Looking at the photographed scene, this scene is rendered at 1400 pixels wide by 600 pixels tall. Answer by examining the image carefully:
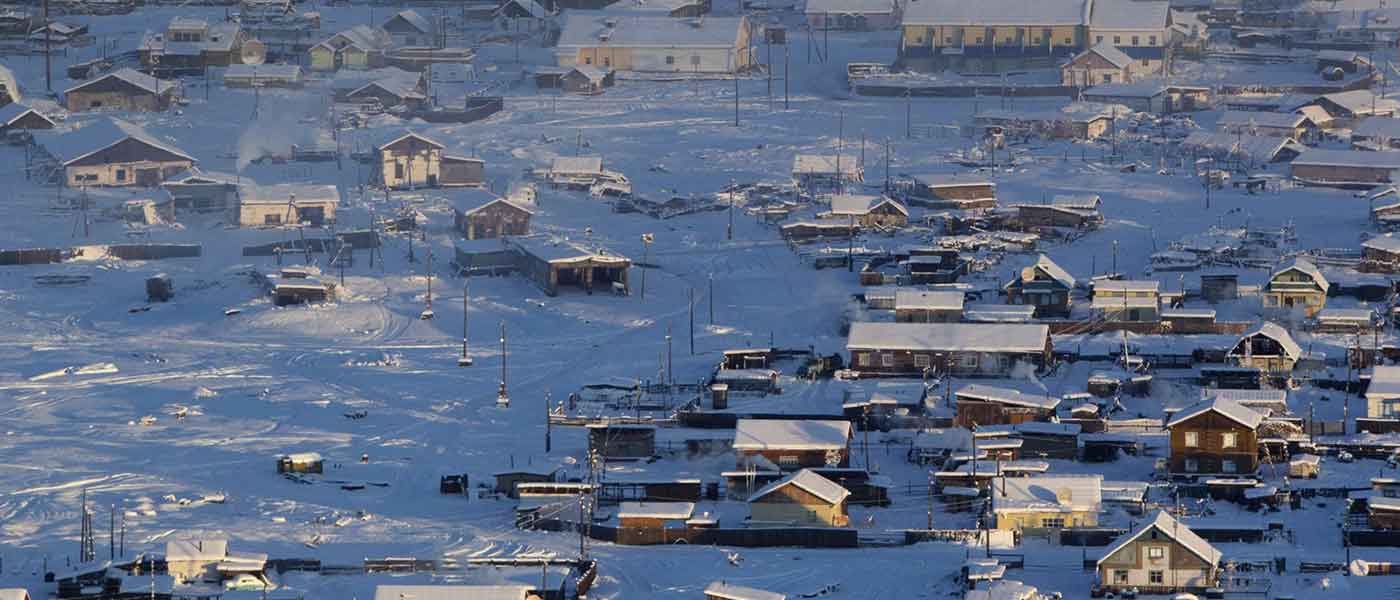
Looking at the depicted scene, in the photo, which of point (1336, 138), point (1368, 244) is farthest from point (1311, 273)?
point (1336, 138)

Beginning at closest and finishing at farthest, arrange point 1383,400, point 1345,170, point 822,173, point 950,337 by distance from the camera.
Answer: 1. point 1383,400
2. point 950,337
3. point 1345,170
4. point 822,173

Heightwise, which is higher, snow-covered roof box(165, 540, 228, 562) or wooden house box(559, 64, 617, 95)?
wooden house box(559, 64, 617, 95)

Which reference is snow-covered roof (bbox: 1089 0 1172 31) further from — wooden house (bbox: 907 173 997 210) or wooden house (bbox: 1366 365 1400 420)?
wooden house (bbox: 1366 365 1400 420)

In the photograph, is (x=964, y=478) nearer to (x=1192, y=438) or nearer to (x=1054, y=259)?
(x=1192, y=438)

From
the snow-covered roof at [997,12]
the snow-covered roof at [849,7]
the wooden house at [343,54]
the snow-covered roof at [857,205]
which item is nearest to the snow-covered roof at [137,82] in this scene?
the wooden house at [343,54]

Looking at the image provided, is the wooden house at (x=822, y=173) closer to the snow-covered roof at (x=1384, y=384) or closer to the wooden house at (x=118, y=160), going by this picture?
the wooden house at (x=118, y=160)

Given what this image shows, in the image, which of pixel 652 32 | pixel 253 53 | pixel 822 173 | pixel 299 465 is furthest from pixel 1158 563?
pixel 253 53

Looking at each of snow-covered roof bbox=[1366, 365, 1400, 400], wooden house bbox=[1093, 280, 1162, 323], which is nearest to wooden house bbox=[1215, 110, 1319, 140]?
wooden house bbox=[1093, 280, 1162, 323]

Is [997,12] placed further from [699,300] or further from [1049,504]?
[1049,504]
